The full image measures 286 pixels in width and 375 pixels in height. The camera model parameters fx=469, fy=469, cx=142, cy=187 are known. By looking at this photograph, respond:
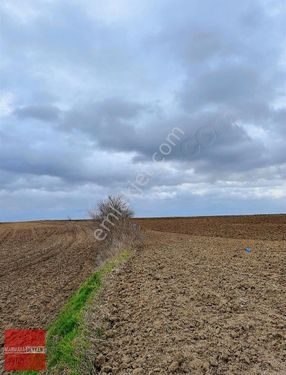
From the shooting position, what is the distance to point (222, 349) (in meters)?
7.45

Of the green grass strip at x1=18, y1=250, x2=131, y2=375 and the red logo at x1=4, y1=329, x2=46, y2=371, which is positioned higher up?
the green grass strip at x1=18, y1=250, x2=131, y2=375

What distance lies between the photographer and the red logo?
429 inches

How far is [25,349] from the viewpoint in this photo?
12.1 m

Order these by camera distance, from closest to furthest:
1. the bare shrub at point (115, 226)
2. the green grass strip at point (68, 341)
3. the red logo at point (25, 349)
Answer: the green grass strip at point (68, 341), the red logo at point (25, 349), the bare shrub at point (115, 226)

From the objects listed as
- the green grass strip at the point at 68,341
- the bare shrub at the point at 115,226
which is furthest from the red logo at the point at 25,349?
the bare shrub at the point at 115,226

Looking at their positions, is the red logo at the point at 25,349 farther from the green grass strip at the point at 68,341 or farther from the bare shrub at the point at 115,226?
the bare shrub at the point at 115,226

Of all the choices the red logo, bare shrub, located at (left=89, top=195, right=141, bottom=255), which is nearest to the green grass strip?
the red logo

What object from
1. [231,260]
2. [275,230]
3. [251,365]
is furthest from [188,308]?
[275,230]

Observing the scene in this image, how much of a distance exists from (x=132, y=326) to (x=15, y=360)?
4.02 meters

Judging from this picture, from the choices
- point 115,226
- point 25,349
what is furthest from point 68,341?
point 115,226

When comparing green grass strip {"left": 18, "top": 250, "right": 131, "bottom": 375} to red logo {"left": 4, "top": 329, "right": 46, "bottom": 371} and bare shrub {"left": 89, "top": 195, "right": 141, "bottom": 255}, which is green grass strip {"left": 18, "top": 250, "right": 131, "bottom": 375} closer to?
red logo {"left": 4, "top": 329, "right": 46, "bottom": 371}

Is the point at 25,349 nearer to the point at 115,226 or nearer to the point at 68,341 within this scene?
the point at 68,341

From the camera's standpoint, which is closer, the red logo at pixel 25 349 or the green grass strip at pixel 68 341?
the green grass strip at pixel 68 341

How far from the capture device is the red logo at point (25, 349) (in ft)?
35.8
